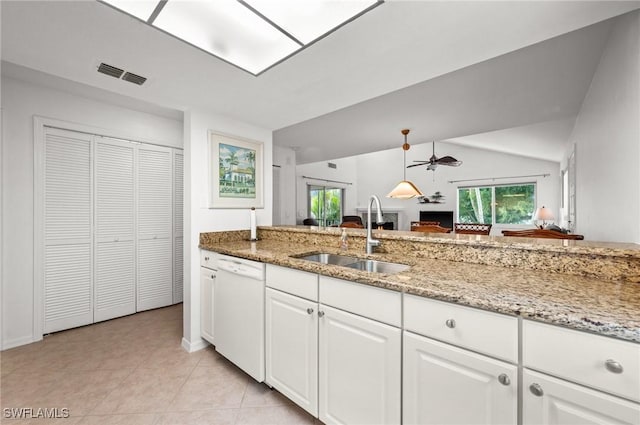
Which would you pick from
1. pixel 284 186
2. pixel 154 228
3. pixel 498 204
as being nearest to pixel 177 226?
pixel 154 228

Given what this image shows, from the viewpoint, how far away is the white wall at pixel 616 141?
1.29 metres

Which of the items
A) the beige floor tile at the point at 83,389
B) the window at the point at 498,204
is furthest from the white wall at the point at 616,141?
the window at the point at 498,204

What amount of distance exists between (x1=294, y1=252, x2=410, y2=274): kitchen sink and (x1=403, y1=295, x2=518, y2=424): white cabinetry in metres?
0.47

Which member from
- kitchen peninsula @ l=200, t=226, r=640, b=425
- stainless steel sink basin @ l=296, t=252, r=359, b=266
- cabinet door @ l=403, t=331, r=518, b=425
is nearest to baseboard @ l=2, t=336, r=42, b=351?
kitchen peninsula @ l=200, t=226, r=640, b=425

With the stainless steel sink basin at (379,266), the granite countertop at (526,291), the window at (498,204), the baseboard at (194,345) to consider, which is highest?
the window at (498,204)

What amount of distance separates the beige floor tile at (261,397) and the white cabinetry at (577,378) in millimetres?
1360

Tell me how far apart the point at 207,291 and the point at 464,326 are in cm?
198

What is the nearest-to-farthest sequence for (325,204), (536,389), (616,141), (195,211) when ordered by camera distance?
1. (536,389)
2. (616,141)
3. (195,211)
4. (325,204)

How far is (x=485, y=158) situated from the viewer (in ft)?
23.6

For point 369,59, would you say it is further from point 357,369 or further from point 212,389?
point 212,389

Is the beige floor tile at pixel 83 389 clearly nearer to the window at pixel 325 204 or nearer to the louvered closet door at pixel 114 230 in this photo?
the louvered closet door at pixel 114 230

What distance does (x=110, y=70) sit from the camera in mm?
1793

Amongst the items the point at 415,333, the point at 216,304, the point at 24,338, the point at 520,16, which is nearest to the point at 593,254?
the point at 415,333

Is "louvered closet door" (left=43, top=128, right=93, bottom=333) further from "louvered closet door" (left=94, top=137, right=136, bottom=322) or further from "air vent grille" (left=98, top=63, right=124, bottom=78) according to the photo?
"air vent grille" (left=98, top=63, right=124, bottom=78)
